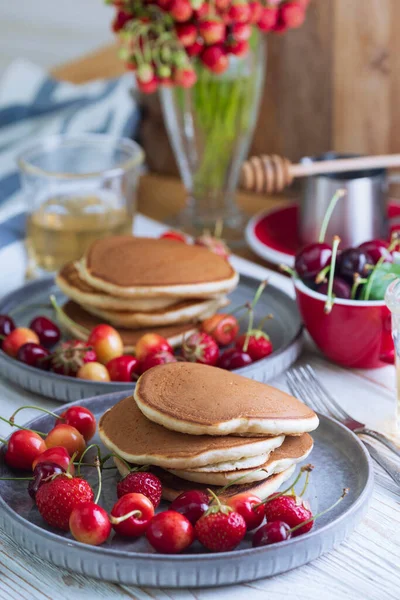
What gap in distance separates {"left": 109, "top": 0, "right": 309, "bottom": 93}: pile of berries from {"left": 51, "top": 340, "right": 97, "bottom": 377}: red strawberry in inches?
23.0

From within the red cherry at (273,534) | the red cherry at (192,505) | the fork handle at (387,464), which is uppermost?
the red cherry at (192,505)

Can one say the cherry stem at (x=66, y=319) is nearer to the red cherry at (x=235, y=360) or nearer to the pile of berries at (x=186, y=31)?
the red cherry at (x=235, y=360)

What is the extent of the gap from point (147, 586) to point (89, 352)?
447 millimetres

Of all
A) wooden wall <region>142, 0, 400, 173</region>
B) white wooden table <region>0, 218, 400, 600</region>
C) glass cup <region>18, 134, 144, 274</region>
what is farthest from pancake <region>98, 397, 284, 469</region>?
wooden wall <region>142, 0, 400, 173</region>

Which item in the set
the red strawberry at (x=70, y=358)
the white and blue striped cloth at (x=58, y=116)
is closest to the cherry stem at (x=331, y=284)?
the red strawberry at (x=70, y=358)

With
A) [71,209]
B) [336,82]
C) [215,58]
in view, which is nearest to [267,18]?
[215,58]

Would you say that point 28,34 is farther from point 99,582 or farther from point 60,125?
point 99,582

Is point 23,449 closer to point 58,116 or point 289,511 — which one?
point 289,511

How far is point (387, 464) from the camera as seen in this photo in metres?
1.02

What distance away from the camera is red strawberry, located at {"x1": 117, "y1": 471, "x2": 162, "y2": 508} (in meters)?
0.90

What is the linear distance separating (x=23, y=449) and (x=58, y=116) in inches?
56.3

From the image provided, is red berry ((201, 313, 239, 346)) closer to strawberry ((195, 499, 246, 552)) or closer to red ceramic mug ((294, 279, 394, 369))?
red ceramic mug ((294, 279, 394, 369))

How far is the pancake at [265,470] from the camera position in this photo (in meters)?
0.92

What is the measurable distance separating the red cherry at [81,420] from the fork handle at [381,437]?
332mm
